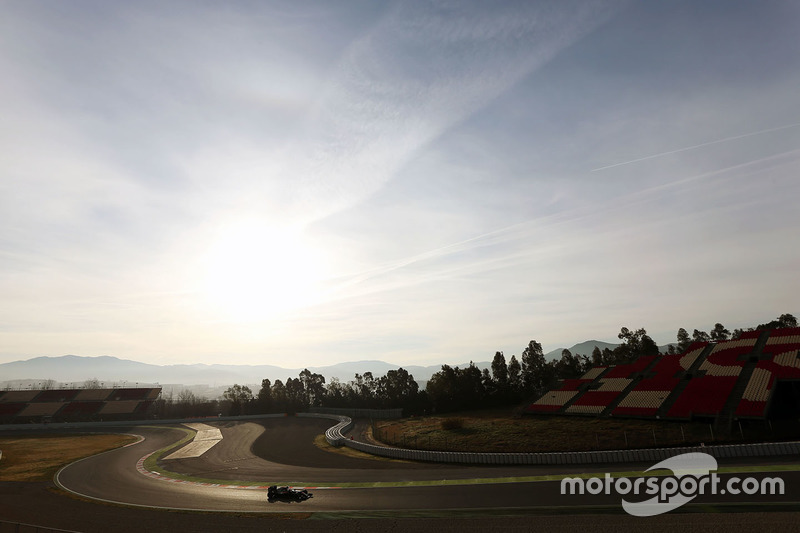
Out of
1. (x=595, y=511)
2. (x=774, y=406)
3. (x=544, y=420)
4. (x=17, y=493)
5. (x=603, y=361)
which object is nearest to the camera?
(x=595, y=511)

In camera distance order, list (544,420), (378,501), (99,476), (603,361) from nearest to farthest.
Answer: (378,501), (99,476), (544,420), (603,361)

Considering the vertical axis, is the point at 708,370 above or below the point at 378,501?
→ above

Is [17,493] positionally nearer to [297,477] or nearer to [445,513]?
[297,477]

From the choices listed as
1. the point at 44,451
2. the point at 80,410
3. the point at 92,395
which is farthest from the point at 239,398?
the point at 44,451

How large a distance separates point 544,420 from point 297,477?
3691 centimetres

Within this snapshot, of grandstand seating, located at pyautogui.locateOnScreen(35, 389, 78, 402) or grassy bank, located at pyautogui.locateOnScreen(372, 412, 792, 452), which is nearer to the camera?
grassy bank, located at pyautogui.locateOnScreen(372, 412, 792, 452)

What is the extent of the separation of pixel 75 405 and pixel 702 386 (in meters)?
149

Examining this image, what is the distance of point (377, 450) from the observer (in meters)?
47.0

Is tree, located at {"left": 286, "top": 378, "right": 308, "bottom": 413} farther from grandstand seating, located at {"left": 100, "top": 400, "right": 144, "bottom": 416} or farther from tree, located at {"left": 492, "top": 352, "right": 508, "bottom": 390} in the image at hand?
tree, located at {"left": 492, "top": 352, "right": 508, "bottom": 390}

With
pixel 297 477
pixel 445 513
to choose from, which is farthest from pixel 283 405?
pixel 445 513

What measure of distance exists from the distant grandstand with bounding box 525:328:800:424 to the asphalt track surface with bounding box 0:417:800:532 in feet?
65.0

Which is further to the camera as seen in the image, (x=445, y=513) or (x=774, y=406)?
(x=774, y=406)

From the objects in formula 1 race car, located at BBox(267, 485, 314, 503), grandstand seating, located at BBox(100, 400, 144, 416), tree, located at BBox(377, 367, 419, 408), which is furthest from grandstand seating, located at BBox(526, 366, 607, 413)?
grandstand seating, located at BBox(100, 400, 144, 416)

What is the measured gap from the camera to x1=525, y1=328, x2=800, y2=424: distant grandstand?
154ft
